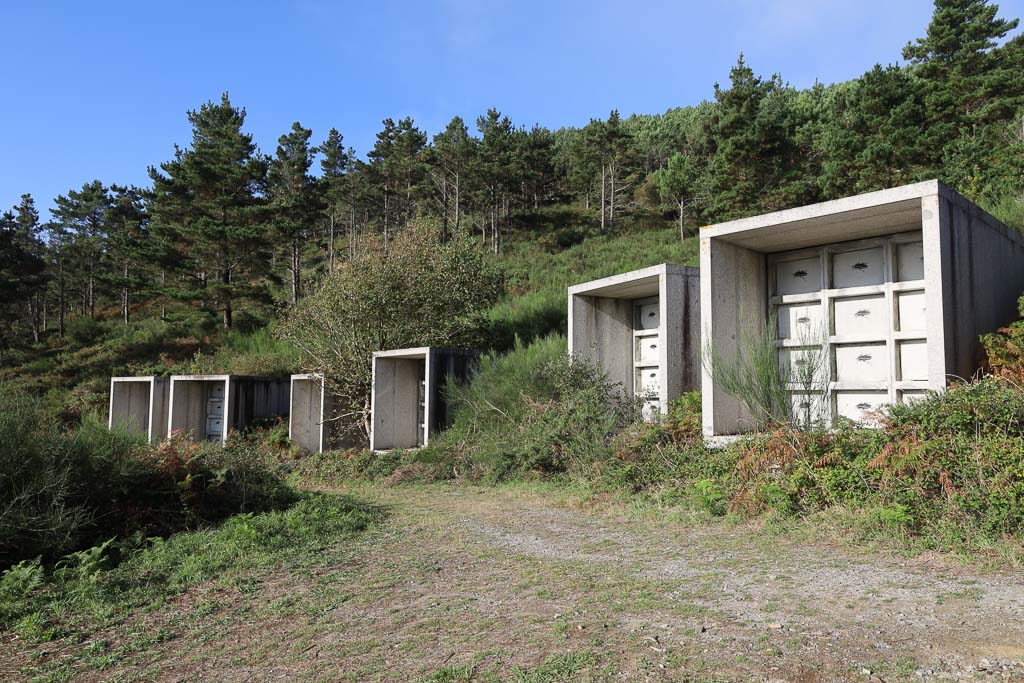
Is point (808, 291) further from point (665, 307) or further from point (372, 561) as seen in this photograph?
point (372, 561)

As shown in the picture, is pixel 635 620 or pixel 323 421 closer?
pixel 635 620

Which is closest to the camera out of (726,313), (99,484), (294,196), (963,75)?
(99,484)

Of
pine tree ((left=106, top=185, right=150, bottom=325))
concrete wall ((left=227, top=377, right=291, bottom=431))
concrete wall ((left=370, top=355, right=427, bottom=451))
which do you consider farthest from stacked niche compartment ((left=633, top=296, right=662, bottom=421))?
pine tree ((left=106, top=185, right=150, bottom=325))

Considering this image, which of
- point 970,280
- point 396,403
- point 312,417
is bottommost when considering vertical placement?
point 312,417

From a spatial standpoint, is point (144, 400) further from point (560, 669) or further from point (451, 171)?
point (451, 171)

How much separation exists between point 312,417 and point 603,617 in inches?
518

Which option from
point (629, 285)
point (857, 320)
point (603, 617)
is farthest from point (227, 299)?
point (603, 617)

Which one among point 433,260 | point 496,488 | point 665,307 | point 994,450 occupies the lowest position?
point 496,488

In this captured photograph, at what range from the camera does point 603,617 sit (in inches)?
162

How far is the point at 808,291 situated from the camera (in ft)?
31.2

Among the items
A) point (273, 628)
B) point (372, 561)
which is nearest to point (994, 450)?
point (372, 561)

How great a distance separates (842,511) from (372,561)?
396 cm

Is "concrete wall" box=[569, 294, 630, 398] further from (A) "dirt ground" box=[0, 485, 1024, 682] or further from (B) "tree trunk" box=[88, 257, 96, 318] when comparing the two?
(B) "tree trunk" box=[88, 257, 96, 318]

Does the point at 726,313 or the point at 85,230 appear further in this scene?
the point at 85,230
